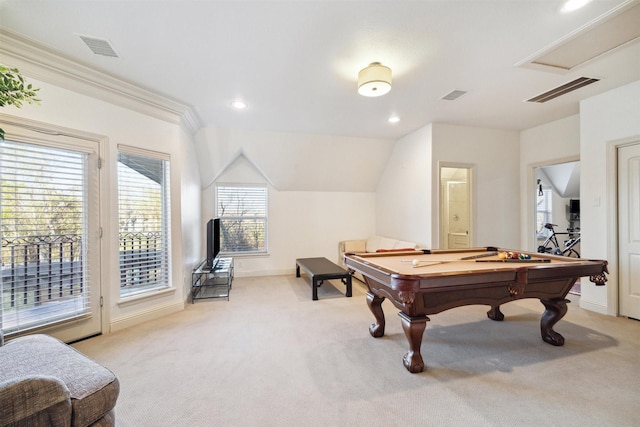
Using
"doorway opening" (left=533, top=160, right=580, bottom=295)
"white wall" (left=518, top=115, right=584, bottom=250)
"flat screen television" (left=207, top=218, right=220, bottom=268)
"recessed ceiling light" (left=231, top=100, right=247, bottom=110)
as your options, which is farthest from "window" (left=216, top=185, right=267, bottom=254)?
"doorway opening" (left=533, top=160, right=580, bottom=295)

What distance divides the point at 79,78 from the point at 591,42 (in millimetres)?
4508

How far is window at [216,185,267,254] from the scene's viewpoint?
5430mm

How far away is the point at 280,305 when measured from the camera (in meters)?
3.68

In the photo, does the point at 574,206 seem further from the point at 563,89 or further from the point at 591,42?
the point at 591,42

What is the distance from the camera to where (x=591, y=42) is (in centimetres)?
220

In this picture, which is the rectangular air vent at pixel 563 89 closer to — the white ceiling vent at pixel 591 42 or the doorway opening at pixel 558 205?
the white ceiling vent at pixel 591 42

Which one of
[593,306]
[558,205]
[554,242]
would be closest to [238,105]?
[593,306]

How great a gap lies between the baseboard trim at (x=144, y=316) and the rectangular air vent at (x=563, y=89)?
5141 mm

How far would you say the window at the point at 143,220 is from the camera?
2.96m

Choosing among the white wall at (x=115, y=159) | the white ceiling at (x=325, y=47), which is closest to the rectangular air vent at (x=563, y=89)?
the white ceiling at (x=325, y=47)

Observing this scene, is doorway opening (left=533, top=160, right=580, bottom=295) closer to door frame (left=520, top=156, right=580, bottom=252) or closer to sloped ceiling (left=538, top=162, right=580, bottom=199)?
sloped ceiling (left=538, top=162, right=580, bottom=199)

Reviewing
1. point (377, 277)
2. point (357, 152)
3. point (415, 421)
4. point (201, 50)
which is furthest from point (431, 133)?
point (415, 421)

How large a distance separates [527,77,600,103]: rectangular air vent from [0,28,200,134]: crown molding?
14.4ft

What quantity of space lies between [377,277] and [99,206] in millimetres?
2822
